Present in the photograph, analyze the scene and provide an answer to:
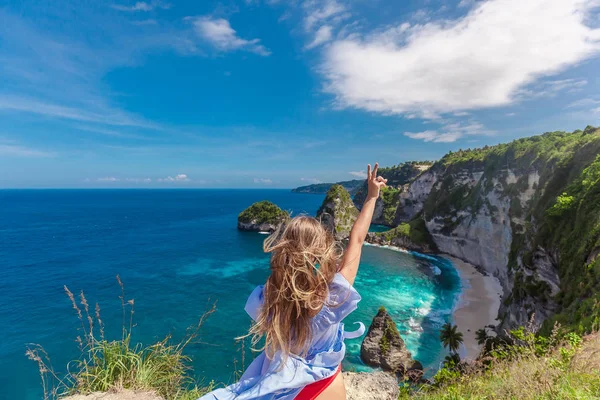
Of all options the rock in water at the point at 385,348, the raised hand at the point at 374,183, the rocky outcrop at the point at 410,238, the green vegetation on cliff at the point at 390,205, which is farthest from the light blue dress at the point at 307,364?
the green vegetation on cliff at the point at 390,205

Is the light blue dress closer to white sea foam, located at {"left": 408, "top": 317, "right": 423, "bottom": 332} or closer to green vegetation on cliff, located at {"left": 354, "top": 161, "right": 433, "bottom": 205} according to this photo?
white sea foam, located at {"left": 408, "top": 317, "right": 423, "bottom": 332}

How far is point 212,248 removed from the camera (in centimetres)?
6669

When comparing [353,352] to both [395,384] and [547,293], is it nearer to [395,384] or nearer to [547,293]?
[547,293]

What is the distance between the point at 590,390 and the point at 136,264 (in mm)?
60927

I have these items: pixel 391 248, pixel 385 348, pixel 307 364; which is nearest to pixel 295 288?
pixel 307 364

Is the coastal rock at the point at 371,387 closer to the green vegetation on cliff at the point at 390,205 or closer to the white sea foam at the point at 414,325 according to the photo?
the white sea foam at the point at 414,325

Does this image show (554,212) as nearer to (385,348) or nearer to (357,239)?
(385,348)

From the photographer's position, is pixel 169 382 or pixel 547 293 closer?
pixel 169 382

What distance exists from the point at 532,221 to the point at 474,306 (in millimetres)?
13741

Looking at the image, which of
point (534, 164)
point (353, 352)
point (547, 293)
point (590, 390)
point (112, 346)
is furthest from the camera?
point (534, 164)

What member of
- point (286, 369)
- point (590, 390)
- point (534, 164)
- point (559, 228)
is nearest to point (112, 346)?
point (286, 369)

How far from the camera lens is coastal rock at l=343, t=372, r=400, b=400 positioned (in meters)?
4.70

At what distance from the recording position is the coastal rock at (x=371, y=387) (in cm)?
470

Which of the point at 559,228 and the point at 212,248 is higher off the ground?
the point at 559,228
